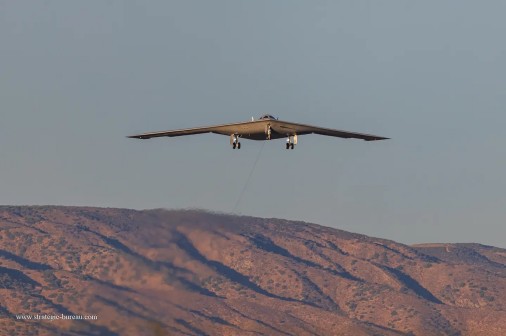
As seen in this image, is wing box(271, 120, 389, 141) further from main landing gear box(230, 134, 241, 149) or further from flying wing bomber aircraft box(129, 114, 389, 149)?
main landing gear box(230, 134, 241, 149)

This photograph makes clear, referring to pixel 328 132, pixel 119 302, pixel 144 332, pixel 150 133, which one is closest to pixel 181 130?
pixel 150 133

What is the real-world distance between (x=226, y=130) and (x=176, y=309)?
78.3 meters

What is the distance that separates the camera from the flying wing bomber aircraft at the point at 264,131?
109438 mm

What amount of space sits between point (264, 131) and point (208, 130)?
5.95 m

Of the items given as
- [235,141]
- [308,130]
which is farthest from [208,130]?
[308,130]

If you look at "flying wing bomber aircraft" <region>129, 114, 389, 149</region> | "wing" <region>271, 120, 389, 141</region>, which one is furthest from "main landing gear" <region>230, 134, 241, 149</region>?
"wing" <region>271, 120, 389, 141</region>

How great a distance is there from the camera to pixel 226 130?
111562mm

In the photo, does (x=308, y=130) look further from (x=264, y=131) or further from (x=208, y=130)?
(x=208, y=130)

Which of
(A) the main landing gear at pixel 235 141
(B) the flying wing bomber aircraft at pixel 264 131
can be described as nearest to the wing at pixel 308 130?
(B) the flying wing bomber aircraft at pixel 264 131

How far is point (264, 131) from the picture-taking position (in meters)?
110

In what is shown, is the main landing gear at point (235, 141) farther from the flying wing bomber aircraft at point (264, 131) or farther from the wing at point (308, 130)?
the wing at point (308, 130)

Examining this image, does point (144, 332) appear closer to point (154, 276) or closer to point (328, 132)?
point (154, 276)

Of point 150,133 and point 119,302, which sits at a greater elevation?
point 150,133

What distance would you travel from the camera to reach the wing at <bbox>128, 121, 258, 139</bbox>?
361 ft
